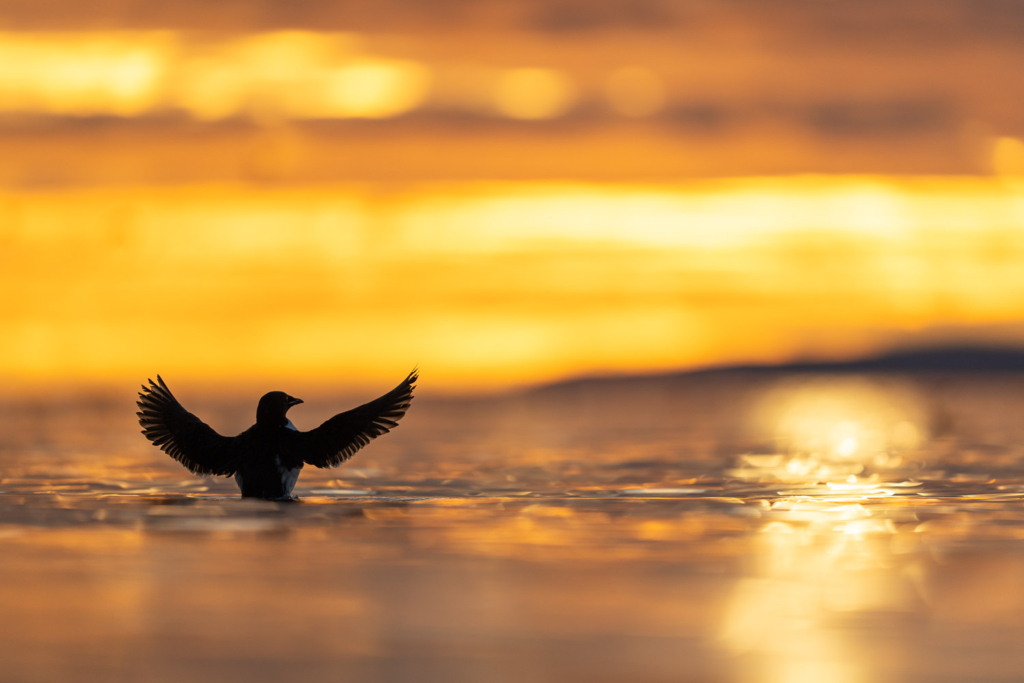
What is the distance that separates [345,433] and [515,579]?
263 inches

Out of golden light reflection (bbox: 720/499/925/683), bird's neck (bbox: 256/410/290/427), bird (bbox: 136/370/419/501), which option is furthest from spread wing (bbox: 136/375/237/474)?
golden light reflection (bbox: 720/499/925/683)

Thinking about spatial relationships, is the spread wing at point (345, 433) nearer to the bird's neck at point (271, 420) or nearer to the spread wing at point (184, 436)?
the bird's neck at point (271, 420)

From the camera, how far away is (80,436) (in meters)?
51.2

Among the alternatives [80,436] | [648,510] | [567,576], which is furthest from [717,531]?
[80,436]

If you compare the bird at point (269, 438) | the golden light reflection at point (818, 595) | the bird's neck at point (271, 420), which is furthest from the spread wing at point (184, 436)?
the golden light reflection at point (818, 595)

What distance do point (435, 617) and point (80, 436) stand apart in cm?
4072

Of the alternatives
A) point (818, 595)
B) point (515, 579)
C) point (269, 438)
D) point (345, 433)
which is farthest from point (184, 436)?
point (818, 595)

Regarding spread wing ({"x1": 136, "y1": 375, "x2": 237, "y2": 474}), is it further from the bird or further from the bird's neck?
the bird's neck

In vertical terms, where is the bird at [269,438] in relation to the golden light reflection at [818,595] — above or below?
above

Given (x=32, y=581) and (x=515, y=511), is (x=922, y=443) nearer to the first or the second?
(x=515, y=511)

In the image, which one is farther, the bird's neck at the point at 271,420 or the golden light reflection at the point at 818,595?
the bird's neck at the point at 271,420

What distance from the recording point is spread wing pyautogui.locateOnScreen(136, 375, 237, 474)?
69.0 feet

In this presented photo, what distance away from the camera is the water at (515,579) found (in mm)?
10859

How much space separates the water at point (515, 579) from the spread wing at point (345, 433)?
2.39ft
